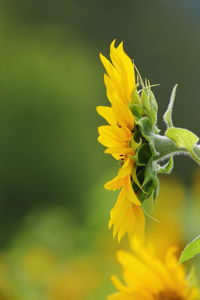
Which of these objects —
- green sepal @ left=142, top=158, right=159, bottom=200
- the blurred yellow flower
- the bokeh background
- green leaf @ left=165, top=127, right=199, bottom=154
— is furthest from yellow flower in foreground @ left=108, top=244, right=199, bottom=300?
the blurred yellow flower

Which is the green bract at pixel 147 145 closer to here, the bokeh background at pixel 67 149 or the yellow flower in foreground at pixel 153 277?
the yellow flower in foreground at pixel 153 277

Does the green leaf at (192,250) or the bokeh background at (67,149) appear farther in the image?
the bokeh background at (67,149)

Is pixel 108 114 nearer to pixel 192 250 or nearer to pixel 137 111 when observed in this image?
pixel 137 111

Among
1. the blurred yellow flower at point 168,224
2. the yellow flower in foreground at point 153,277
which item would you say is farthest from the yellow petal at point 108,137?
the blurred yellow flower at point 168,224

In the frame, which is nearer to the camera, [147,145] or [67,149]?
[147,145]

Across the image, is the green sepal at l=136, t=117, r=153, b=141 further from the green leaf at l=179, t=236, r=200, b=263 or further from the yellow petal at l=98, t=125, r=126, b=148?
the green leaf at l=179, t=236, r=200, b=263

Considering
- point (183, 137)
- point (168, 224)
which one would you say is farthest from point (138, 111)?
Result: point (168, 224)
